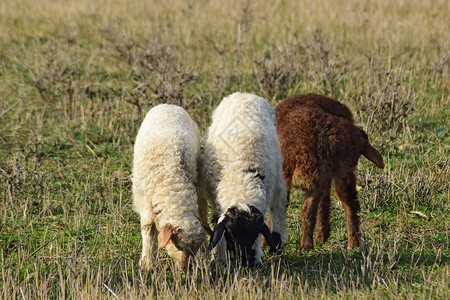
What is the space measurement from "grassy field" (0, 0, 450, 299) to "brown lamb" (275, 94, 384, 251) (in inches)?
10.7

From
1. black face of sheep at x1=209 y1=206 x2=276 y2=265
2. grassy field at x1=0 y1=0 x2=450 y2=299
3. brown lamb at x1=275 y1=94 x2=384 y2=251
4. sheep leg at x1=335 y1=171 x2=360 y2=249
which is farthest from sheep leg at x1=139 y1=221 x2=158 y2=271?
sheep leg at x1=335 y1=171 x2=360 y2=249

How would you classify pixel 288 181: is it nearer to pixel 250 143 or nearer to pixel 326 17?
pixel 250 143

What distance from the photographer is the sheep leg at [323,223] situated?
264 inches

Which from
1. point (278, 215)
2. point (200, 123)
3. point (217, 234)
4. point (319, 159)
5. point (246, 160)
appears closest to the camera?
point (217, 234)

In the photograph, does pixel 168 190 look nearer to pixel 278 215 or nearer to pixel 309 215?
pixel 278 215

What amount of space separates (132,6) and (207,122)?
25.1ft

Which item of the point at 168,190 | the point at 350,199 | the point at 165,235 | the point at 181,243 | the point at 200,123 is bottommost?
the point at 200,123

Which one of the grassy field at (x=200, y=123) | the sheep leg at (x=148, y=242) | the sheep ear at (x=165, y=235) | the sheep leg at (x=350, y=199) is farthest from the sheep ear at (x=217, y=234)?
the sheep leg at (x=350, y=199)

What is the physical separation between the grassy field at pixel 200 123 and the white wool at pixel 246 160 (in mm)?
623

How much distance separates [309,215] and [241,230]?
3.65ft

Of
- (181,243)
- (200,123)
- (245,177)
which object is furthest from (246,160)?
(200,123)

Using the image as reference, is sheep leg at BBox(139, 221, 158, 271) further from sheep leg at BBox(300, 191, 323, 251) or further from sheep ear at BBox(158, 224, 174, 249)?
sheep leg at BBox(300, 191, 323, 251)

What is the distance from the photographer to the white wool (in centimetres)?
581

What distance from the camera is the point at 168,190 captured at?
5.71 m
